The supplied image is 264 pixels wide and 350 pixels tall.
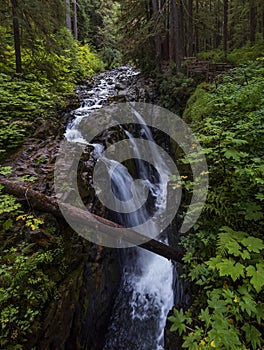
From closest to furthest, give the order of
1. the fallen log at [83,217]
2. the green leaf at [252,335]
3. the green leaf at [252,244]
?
1. the green leaf at [252,335]
2. the green leaf at [252,244]
3. the fallen log at [83,217]

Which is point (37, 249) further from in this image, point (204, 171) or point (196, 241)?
point (204, 171)

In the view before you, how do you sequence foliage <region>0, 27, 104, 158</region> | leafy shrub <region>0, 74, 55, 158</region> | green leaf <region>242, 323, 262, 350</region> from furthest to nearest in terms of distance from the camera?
foliage <region>0, 27, 104, 158</region> < leafy shrub <region>0, 74, 55, 158</region> < green leaf <region>242, 323, 262, 350</region>

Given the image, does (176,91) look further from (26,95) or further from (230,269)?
(230,269)

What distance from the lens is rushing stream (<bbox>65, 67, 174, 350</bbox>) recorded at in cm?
538

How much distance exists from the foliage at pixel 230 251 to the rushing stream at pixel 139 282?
250cm

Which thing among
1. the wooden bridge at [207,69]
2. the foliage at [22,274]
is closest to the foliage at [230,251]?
the foliage at [22,274]

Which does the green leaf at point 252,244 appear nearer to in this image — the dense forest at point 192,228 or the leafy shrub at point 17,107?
the dense forest at point 192,228

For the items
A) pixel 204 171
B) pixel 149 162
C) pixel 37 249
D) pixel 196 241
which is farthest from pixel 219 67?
pixel 37 249

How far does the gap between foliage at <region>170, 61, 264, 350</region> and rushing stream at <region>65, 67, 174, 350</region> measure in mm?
2500

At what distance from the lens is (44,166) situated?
579cm

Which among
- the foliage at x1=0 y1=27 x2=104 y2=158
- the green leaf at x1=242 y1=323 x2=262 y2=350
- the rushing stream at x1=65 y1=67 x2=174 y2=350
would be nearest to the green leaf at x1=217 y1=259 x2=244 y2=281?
the green leaf at x1=242 y1=323 x2=262 y2=350

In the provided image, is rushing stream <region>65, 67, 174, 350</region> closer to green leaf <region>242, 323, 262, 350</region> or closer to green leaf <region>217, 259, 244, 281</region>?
green leaf <region>242, 323, 262, 350</region>

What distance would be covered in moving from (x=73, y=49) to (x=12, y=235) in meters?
17.1

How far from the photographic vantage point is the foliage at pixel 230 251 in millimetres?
2271
